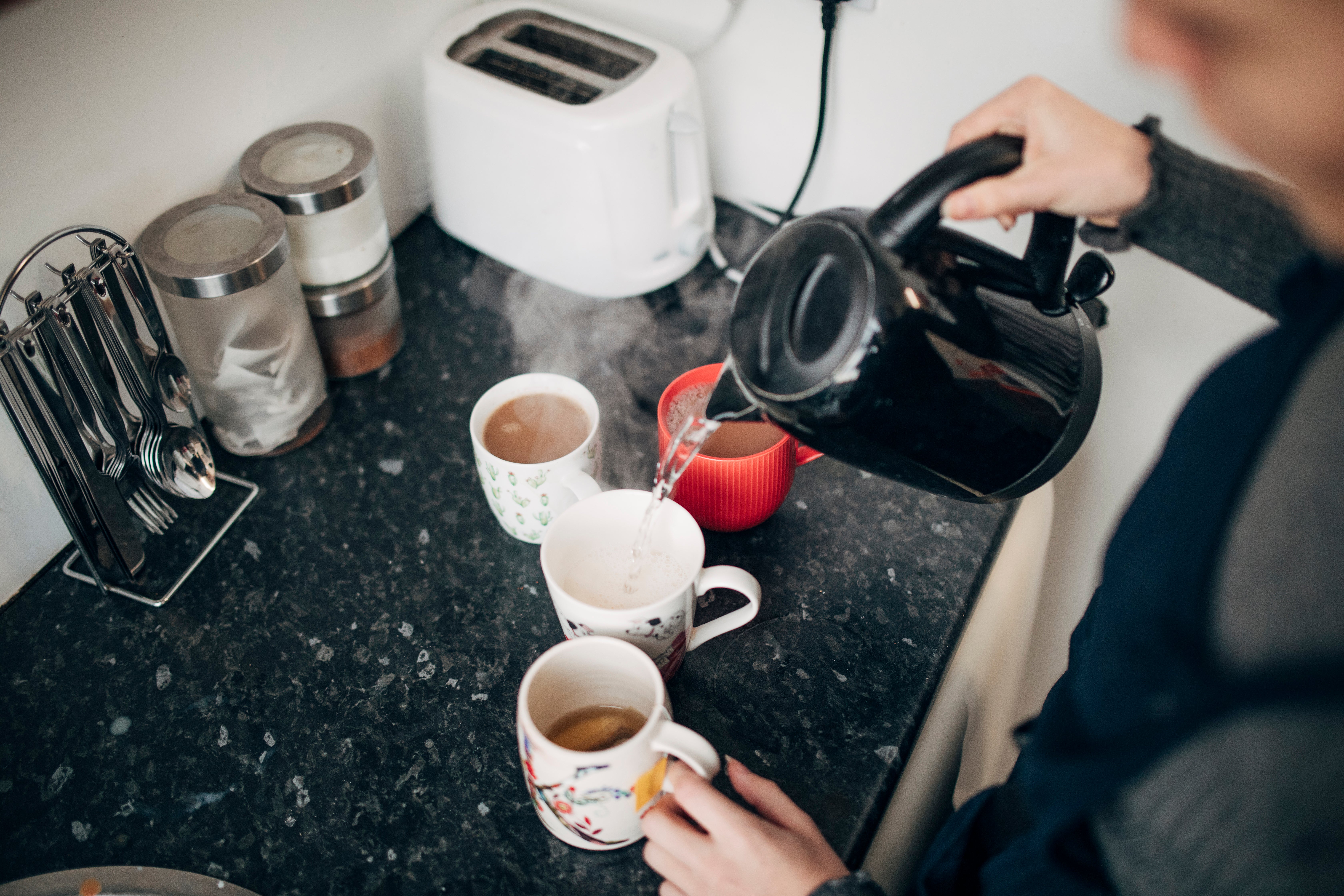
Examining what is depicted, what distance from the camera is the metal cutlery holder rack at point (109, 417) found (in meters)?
0.63

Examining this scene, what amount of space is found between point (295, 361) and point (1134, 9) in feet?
2.51

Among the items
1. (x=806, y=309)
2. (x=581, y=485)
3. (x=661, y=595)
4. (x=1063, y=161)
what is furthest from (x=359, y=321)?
(x=1063, y=161)

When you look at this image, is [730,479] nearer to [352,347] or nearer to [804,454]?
[804,454]

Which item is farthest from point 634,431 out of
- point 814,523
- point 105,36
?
point 105,36

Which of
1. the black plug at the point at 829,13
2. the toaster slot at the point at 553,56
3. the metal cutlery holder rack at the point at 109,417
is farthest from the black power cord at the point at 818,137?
the metal cutlery holder rack at the point at 109,417

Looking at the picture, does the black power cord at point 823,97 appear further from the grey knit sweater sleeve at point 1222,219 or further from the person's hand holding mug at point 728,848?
the person's hand holding mug at point 728,848

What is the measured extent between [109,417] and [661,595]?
1.59 feet

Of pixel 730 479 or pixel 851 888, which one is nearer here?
pixel 851 888

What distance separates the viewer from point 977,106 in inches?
36.8

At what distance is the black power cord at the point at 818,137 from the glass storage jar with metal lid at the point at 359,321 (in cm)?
41

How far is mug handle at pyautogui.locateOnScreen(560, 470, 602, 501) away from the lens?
696 mm

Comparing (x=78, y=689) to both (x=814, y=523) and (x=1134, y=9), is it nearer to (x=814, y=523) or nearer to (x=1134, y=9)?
(x=814, y=523)

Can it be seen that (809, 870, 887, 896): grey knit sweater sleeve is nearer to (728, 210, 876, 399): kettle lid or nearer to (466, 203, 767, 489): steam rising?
(728, 210, 876, 399): kettle lid

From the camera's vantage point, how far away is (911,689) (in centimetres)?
70
